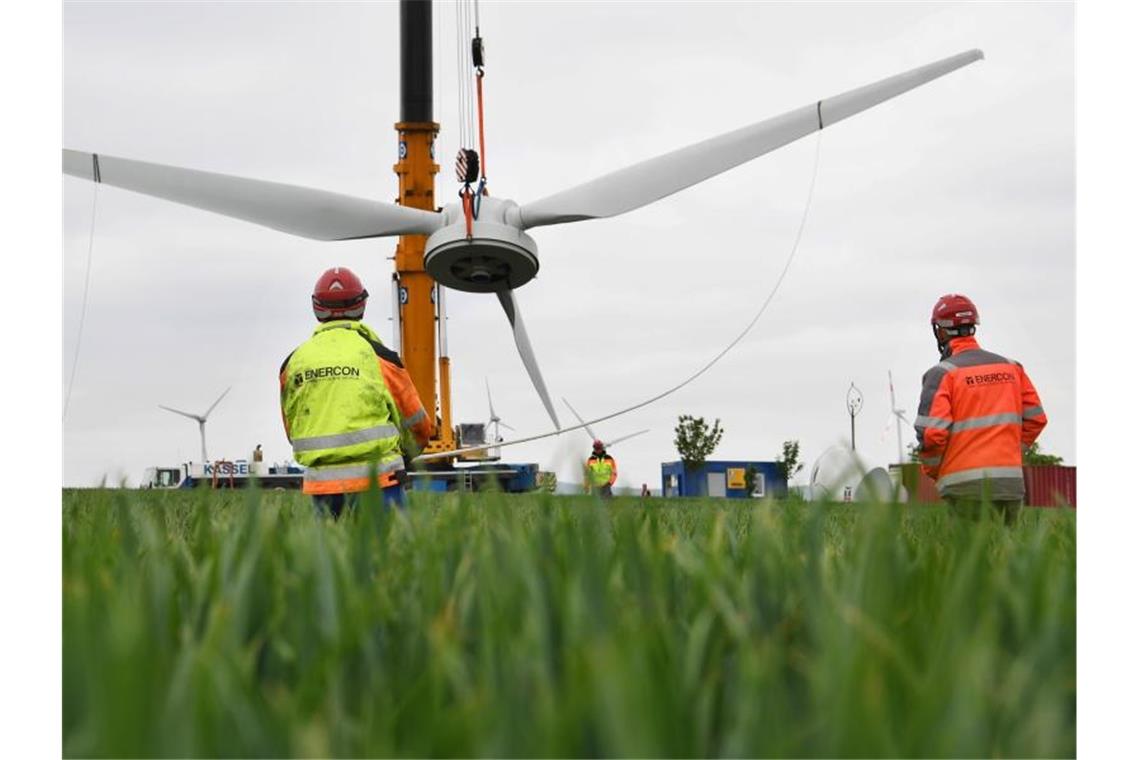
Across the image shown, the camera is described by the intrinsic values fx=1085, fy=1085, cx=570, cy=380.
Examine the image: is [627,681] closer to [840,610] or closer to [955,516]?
[840,610]

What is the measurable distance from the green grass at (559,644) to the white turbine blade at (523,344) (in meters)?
14.7

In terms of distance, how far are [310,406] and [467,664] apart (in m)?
4.91

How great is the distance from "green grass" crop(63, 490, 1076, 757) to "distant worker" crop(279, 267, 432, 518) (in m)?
3.70

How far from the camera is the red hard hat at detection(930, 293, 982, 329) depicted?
688 cm

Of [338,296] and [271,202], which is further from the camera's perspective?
[271,202]

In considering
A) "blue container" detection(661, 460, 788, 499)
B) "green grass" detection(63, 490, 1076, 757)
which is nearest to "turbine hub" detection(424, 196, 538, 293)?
"green grass" detection(63, 490, 1076, 757)

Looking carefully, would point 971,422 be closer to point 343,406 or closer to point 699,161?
point 343,406

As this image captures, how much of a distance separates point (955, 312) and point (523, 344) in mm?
11673

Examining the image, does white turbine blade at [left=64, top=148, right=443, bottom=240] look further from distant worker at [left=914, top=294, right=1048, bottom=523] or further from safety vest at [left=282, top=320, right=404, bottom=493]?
distant worker at [left=914, top=294, right=1048, bottom=523]

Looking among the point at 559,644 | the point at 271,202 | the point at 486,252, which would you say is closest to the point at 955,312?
the point at 559,644

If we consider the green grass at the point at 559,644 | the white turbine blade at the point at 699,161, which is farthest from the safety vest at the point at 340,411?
the white turbine blade at the point at 699,161

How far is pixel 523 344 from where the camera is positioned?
18.1 metres

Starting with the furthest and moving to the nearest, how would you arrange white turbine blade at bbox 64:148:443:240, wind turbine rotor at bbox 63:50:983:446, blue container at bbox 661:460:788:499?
blue container at bbox 661:460:788:499 < white turbine blade at bbox 64:148:443:240 < wind turbine rotor at bbox 63:50:983:446

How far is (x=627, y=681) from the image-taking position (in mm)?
826
